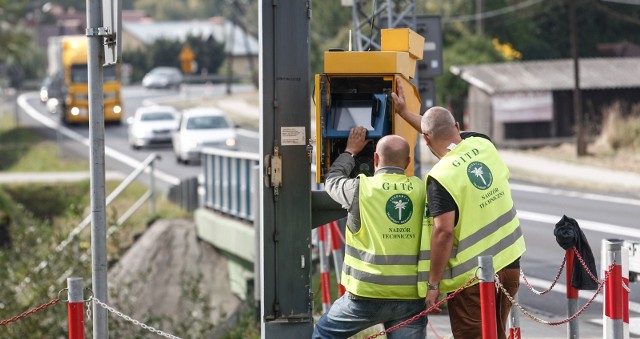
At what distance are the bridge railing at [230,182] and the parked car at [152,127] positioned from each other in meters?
22.1

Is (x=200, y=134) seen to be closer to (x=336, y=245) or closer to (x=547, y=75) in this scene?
(x=547, y=75)

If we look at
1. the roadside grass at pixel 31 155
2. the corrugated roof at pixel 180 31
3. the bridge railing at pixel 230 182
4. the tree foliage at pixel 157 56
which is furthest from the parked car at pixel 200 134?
the corrugated roof at pixel 180 31

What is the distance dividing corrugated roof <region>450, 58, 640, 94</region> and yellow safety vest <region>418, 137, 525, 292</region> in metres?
36.3

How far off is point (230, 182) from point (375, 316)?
14.8 m

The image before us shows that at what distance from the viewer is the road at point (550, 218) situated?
49.5 ft

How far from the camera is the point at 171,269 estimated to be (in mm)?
22859

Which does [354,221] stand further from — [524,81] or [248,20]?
[248,20]

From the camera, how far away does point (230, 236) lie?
21.1 meters

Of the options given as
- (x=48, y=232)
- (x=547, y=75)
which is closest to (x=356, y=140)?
(x=48, y=232)

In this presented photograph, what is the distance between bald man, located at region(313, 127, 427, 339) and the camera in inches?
281

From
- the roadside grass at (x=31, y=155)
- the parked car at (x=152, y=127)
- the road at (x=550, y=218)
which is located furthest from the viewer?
the parked car at (x=152, y=127)

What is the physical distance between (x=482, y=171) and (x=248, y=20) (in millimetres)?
104447

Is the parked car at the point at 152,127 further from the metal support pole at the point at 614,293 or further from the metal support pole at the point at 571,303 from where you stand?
the metal support pole at the point at 614,293

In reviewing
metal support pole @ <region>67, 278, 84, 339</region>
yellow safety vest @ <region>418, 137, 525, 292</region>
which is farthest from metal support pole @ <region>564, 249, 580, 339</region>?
metal support pole @ <region>67, 278, 84, 339</region>
